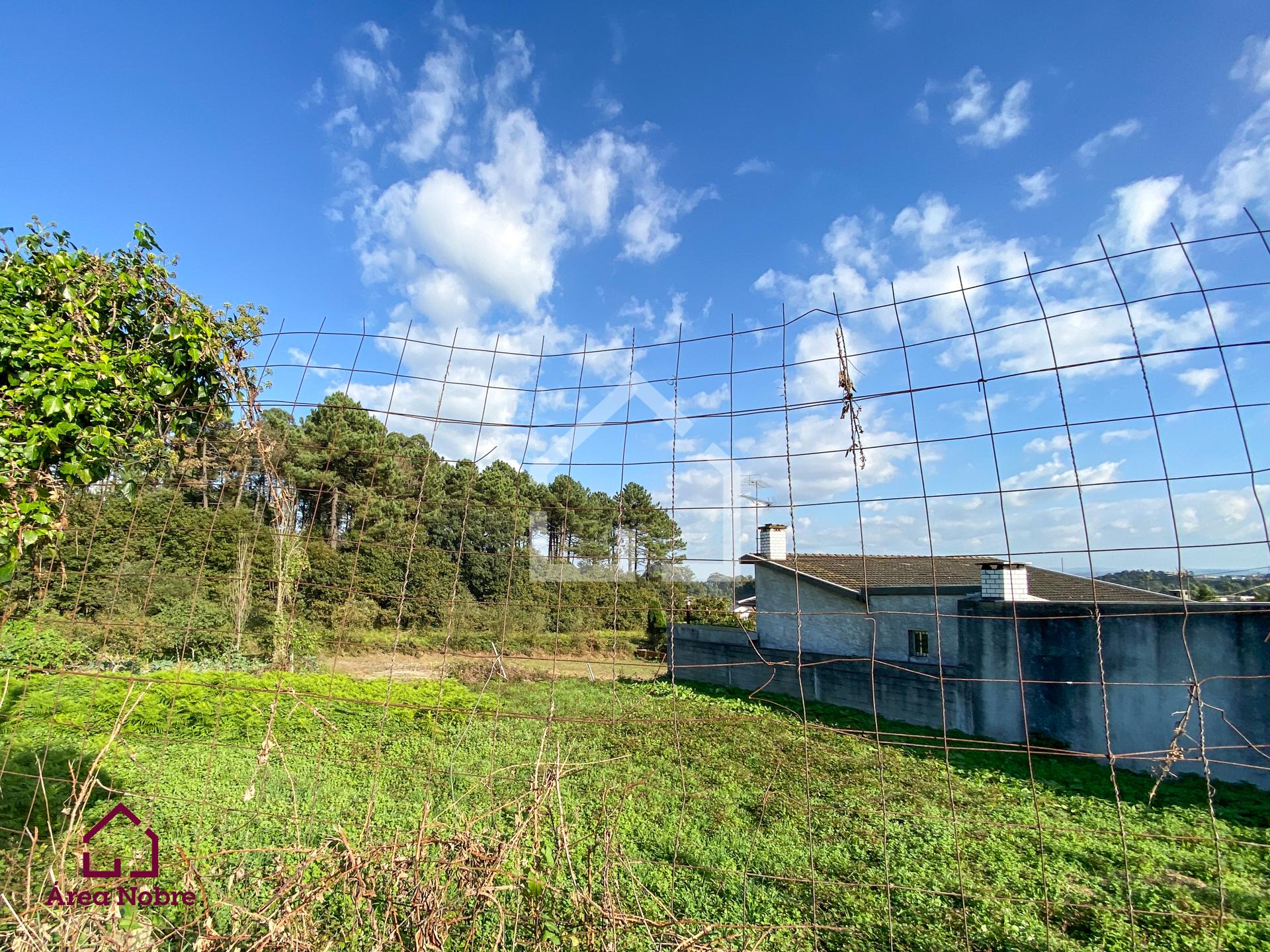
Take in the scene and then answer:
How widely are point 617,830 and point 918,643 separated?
767cm

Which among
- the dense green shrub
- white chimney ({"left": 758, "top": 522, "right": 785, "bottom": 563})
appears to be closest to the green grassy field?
the dense green shrub

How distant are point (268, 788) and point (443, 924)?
14.0 ft

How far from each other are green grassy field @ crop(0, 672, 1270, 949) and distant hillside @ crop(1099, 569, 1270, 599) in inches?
54.5

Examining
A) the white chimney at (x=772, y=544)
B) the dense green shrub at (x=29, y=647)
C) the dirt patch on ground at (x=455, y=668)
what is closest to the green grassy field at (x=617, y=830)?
the dense green shrub at (x=29, y=647)

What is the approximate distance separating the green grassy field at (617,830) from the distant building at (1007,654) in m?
0.73

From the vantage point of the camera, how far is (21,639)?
7.29 metres

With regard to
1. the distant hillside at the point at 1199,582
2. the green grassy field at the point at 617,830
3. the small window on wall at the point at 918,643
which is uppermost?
the distant hillside at the point at 1199,582

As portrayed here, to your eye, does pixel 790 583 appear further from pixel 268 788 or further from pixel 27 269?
pixel 27 269

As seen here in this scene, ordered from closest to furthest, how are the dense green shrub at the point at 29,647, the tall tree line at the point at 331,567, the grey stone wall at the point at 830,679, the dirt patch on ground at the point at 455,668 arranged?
the dense green shrub at the point at 29,647 < the tall tree line at the point at 331,567 < the grey stone wall at the point at 830,679 < the dirt patch on ground at the point at 455,668

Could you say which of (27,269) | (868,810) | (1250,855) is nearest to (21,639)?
(27,269)

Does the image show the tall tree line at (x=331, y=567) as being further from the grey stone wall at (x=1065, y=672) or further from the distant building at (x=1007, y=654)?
the grey stone wall at (x=1065, y=672)

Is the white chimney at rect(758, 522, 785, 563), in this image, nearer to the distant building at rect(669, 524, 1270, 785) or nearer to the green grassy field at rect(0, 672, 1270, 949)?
the distant building at rect(669, 524, 1270, 785)

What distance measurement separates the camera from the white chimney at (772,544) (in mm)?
10742

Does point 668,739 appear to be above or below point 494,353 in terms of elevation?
below
